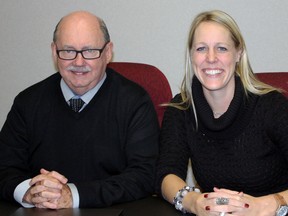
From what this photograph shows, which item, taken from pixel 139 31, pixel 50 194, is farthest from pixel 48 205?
pixel 139 31

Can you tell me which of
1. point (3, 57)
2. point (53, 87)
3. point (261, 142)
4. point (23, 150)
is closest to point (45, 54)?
point (3, 57)

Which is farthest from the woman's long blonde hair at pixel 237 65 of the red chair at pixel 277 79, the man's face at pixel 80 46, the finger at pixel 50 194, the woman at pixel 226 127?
the finger at pixel 50 194

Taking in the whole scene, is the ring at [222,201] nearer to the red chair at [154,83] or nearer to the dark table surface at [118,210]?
the dark table surface at [118,210]

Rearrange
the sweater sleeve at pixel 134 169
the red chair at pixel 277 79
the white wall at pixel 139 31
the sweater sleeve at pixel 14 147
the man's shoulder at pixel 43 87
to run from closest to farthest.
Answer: the sweater sleeve at pixel 134 169, the sweater sleeve at pixel 14 147, the red chair at pixel 277 79, the man's shoulder at pixel 43 87, the white wall at pixel 139 31

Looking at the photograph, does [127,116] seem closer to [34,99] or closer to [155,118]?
[155,118]

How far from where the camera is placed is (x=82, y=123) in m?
2.02

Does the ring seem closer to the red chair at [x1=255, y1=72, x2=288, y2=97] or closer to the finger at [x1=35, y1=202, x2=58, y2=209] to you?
the finger at [x1=35, y1=202, x2=58, y2=209]

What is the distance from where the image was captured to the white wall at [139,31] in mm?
2719

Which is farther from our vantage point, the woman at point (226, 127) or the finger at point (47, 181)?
the woman at point (226, 127)

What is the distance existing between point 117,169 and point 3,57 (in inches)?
56.3

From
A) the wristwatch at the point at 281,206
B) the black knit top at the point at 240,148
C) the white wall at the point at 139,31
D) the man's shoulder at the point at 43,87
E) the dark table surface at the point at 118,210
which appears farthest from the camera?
the white wall at the point at 139,31

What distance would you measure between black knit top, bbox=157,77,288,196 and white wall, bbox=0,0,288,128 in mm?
918

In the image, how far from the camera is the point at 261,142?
1823mm

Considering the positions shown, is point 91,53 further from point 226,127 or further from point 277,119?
point 277,119
